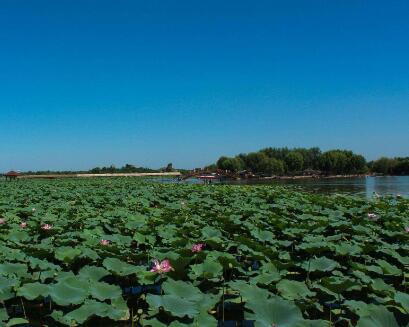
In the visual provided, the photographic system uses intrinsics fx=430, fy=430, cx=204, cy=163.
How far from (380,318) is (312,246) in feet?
7.82

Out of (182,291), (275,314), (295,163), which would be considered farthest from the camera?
(295,163)

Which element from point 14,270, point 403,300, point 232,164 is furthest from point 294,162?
point 403,300

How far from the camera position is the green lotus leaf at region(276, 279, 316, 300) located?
327 centimetres

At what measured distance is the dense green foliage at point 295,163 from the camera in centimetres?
10750

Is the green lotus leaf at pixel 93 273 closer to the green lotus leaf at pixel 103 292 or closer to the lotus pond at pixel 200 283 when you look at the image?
the lotus pond at pixel 200 283

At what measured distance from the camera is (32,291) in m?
3.10

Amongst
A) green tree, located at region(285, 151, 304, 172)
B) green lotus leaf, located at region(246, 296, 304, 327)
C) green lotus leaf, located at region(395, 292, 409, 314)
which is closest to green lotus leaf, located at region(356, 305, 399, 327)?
green lotus leaf, located at region(246, 296, 304, 327)

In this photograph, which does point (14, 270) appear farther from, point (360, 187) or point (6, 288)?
point (360, 187)

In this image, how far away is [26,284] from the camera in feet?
10.4

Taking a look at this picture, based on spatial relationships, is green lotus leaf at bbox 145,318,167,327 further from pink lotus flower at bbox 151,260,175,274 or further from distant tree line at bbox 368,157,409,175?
distant tree line at bbox 368,157,409,175

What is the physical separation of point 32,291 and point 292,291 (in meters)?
1.93

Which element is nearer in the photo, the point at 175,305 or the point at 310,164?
the point at 175,305

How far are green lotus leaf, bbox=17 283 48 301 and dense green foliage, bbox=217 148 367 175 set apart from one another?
340 ft


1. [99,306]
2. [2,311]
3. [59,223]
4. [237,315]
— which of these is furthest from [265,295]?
[59,223]
